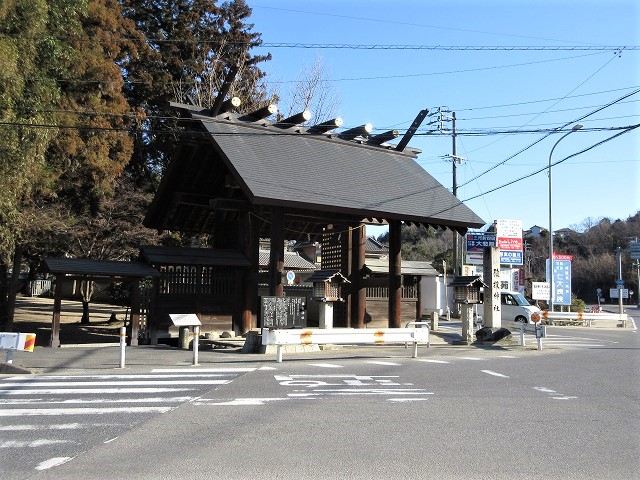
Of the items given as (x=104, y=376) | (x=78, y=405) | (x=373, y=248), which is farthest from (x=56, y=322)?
(x=373, y=248)

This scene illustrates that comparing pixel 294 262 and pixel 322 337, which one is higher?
pixel 294 262

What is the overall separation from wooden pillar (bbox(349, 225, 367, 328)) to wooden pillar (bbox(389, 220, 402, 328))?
2.20m

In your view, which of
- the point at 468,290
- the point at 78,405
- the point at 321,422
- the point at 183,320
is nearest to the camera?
the point at 321,422

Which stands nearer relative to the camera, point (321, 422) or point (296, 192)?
point (321, 422)

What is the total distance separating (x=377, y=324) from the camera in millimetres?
24359

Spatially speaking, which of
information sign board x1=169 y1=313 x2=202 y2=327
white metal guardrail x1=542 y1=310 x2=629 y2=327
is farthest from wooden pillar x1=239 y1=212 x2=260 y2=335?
white metal guardrail x1=542 y1=310 x2=629 y2=327

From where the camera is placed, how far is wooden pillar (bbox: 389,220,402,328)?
19.7 m

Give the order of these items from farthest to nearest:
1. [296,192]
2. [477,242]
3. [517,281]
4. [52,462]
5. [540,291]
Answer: [517,281] → [477,242] → [540,291] → [296,192] → [52,462]

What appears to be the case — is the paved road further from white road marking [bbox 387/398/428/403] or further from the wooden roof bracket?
the wooden roof bracket

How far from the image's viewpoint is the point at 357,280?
872 inches

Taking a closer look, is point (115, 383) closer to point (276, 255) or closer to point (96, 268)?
point (276, 255)

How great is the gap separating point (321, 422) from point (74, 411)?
141 inches

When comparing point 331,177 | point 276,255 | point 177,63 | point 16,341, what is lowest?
point 16,341

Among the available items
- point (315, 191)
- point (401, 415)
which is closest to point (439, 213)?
point (315, 191)
